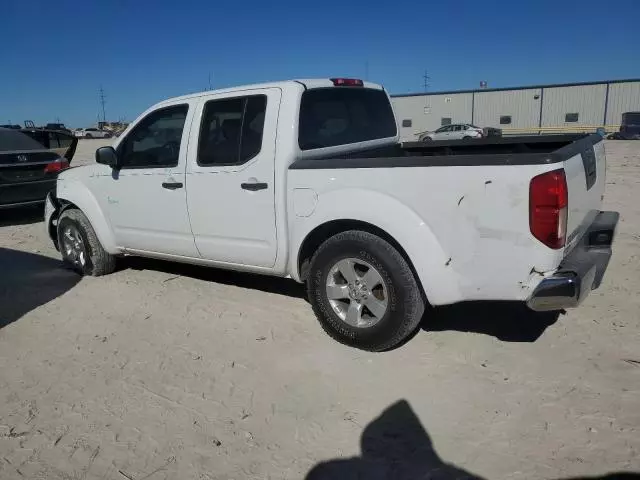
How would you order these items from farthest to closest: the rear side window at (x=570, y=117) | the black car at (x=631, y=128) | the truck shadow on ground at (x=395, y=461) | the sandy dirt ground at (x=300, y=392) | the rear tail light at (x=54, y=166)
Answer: the rear side window at (x=570, y=117) < the black car at (x=631, y=128) < the rear tail light at (x=54, y=166) < the sandy dirt ground at (x=300, y=392) < the truck shadow on ground at (x=395, y=461)

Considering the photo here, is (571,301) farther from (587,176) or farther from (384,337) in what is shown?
(384,337)

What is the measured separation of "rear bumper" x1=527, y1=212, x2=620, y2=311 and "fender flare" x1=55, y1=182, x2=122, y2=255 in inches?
167

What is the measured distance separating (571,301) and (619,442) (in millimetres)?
756

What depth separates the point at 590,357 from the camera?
11.5 feet

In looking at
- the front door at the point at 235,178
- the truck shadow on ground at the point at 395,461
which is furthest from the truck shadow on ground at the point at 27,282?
the truck shadow on ground at the point at 395,461

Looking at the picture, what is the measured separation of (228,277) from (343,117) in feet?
7.20

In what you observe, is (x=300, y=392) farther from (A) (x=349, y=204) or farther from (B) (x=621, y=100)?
(B) (x=621, y=100)

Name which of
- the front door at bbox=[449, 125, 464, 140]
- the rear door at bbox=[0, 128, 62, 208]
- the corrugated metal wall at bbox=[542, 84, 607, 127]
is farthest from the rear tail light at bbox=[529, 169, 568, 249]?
the corrugated metal wall at bbox=[542, 84, 607, 127]

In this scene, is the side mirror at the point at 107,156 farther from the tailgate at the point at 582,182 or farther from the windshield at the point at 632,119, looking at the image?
the windshield at the point at 632,119

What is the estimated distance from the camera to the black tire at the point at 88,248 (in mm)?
5656

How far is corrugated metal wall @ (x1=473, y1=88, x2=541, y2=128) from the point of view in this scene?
142ft

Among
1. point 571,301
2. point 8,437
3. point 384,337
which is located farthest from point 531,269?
point 8,437

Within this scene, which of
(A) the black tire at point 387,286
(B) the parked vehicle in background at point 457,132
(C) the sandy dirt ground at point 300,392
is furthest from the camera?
(B) the parked vehicle in background at point 457,132

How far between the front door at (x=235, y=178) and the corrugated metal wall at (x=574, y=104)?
43492 mm
